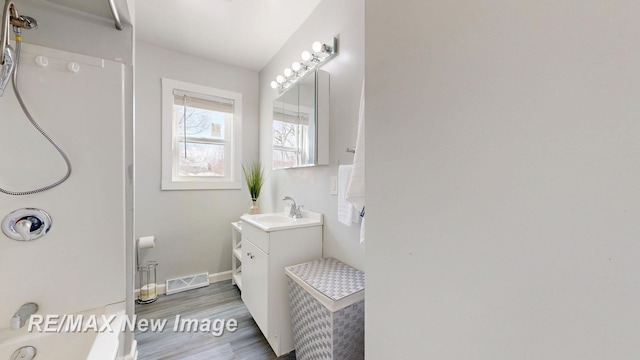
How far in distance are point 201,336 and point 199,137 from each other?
184 cm

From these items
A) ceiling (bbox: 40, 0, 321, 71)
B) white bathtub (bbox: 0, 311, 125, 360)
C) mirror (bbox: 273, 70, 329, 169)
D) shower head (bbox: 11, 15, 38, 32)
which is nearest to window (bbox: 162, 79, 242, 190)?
ceiling (bbox: 40, 0, 321, 71)

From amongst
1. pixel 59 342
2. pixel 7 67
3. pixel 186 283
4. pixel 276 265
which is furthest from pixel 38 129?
pixel 186 283

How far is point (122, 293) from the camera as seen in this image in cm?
118

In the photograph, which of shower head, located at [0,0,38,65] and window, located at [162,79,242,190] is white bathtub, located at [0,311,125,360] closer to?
shower head, located at [0,0,38,65]

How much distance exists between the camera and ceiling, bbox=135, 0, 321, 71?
71.5 inches

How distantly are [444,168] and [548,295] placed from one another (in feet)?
0.81

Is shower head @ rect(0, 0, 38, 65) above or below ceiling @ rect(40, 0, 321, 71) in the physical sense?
below

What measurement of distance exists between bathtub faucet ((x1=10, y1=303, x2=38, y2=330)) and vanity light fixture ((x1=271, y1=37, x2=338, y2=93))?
199cm

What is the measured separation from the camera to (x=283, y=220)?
6.82 feet

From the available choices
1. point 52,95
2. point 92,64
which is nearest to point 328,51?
point 92,64

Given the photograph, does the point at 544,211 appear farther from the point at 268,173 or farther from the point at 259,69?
the point at 259,69

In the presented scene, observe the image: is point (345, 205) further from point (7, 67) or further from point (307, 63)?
point (7, 67)

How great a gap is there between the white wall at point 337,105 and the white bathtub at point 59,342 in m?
1.18

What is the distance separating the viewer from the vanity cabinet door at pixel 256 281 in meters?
1.56
